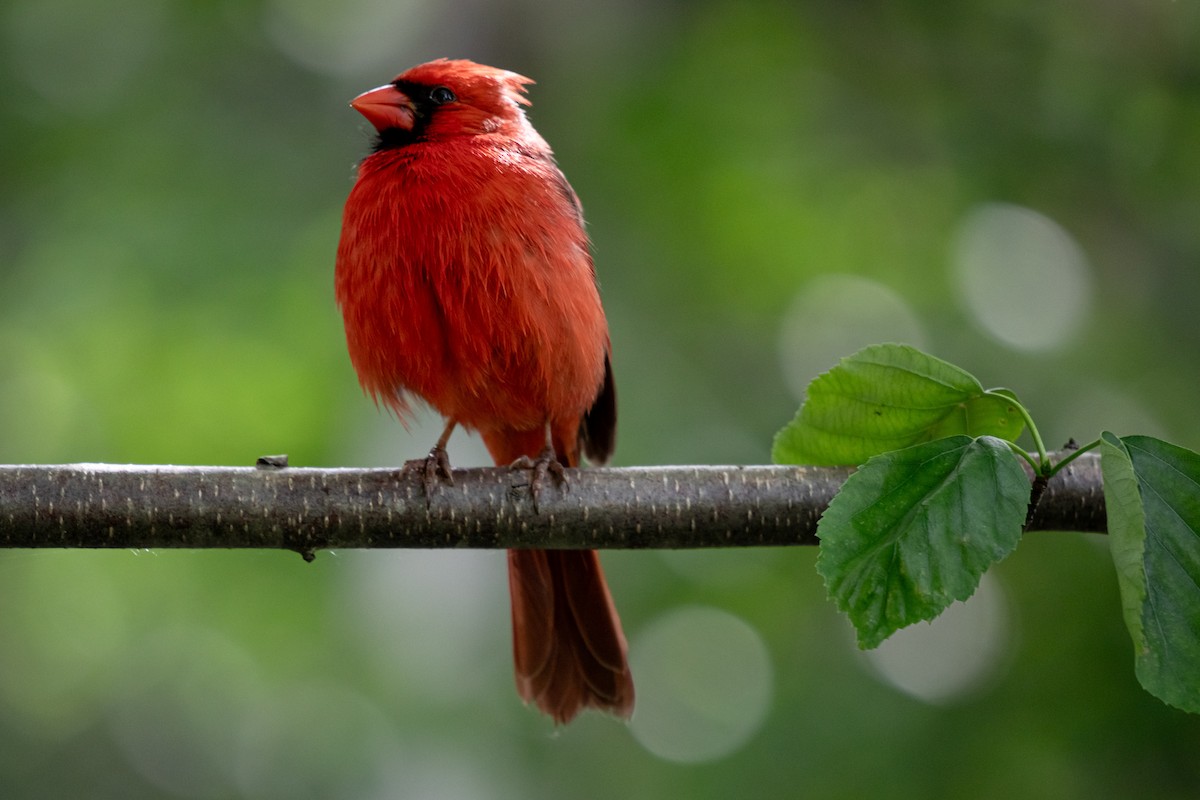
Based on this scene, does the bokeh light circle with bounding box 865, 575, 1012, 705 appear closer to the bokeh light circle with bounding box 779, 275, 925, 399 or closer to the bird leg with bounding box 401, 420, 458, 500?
the bokeh light circle with bounding box 779, 275, 925, 399

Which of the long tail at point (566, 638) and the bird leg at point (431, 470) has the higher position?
the bird leg at point (431, 470)

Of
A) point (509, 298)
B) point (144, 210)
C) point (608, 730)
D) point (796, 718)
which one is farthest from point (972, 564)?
point (144, 210)

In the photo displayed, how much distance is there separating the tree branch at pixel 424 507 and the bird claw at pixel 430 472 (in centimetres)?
2

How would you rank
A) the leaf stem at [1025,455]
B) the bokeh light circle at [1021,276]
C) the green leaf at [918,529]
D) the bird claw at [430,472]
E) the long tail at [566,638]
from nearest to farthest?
the green leaf at [918,529], the leaf stem at [1025,455], the bird claw at [430,472], the long tail at [566,638], the bokeh light circle at [1021,276]

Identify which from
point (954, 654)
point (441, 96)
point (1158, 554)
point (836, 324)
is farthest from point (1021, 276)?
point (1158, 554)

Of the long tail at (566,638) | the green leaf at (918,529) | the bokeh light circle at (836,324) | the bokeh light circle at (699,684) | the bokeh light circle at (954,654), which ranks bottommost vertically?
the bokeh light circle at (699,684)

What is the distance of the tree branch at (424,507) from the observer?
8.75 feet

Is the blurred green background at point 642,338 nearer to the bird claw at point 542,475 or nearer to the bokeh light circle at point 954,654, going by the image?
the bokeh light circle at point 954,654

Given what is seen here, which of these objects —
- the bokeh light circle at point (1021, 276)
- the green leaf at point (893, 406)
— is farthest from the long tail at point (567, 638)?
the bokeh light circle at point (1021, 276)

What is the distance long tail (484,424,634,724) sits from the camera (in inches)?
155

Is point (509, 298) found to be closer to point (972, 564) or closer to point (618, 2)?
point (972, 564)

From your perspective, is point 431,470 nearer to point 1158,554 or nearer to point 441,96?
point 1158,554

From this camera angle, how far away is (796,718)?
19.9ft

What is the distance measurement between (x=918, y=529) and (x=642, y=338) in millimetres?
5454
